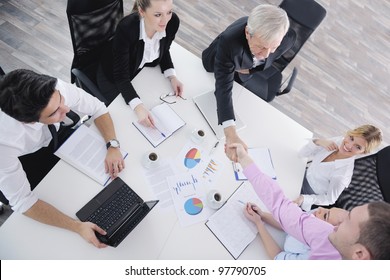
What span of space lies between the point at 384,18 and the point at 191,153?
13.5 feet

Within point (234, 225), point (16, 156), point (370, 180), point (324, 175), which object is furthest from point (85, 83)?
point (370, 180)

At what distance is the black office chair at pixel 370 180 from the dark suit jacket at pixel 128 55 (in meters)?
1.45

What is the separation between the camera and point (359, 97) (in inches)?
145

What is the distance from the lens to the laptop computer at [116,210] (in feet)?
5.17

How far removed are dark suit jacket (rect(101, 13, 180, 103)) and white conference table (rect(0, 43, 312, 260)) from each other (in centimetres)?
8

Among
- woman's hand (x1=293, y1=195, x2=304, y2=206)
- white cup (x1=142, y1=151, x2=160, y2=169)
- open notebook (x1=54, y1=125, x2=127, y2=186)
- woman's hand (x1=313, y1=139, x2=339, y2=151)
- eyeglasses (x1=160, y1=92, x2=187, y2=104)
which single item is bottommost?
open notebook (x1=54, y1=125, x2=127, y2=186)

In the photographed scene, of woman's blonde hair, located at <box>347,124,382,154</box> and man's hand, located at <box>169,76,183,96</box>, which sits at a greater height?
woman's blonde hair, located at <box>347,124,382,154</box>

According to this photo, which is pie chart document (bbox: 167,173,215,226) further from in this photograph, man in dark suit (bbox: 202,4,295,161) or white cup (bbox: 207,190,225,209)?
man in dark suit (bbox: 202,4,295,161)

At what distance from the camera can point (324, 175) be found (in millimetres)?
2092

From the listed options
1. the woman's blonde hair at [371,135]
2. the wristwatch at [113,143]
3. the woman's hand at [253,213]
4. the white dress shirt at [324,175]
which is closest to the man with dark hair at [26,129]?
the wristwatch at [113,143]

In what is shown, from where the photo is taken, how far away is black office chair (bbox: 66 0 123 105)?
1.93 meters

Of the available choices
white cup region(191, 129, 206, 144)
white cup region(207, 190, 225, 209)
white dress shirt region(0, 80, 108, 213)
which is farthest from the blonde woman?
white dress shirt region(0, 80, 108, 213)
